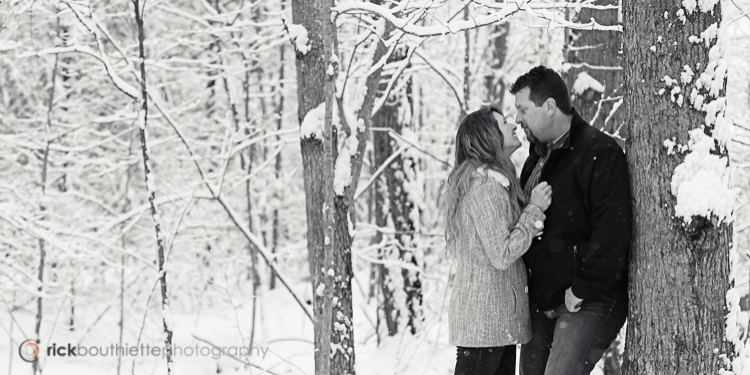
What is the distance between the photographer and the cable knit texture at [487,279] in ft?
10.4

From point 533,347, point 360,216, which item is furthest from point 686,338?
point 360,216

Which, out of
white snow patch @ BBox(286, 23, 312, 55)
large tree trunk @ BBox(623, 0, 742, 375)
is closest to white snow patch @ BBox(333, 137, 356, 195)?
white snow patch @ BBox(286, 23, 312, 55)

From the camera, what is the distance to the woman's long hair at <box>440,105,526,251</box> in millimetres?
3277

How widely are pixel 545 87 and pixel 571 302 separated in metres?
0.96

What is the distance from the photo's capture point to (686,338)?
104 inches

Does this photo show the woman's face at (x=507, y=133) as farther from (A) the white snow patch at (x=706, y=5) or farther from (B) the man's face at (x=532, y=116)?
(A) the white snow patch at (x=706, y=5)

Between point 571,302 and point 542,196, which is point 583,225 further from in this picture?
point 571,302

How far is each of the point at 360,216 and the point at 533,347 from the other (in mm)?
11183

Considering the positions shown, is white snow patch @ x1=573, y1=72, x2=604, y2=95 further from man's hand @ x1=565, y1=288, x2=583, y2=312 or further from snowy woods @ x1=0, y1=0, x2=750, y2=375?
man's hand @ x1=565, y1=288, x2=583, y2=312

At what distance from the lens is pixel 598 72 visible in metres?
5.06

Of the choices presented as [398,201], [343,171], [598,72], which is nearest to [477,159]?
[343,171]

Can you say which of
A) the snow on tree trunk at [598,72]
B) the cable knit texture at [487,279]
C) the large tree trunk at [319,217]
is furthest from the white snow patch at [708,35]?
the snow on tree trunk at [598,72]

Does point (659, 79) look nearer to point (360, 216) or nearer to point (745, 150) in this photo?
point (745, 150)

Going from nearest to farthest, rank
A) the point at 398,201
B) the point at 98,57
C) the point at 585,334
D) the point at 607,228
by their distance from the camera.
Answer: the point at 607,228
the point at 585,334
the point at 98,57
the point at 398,201
